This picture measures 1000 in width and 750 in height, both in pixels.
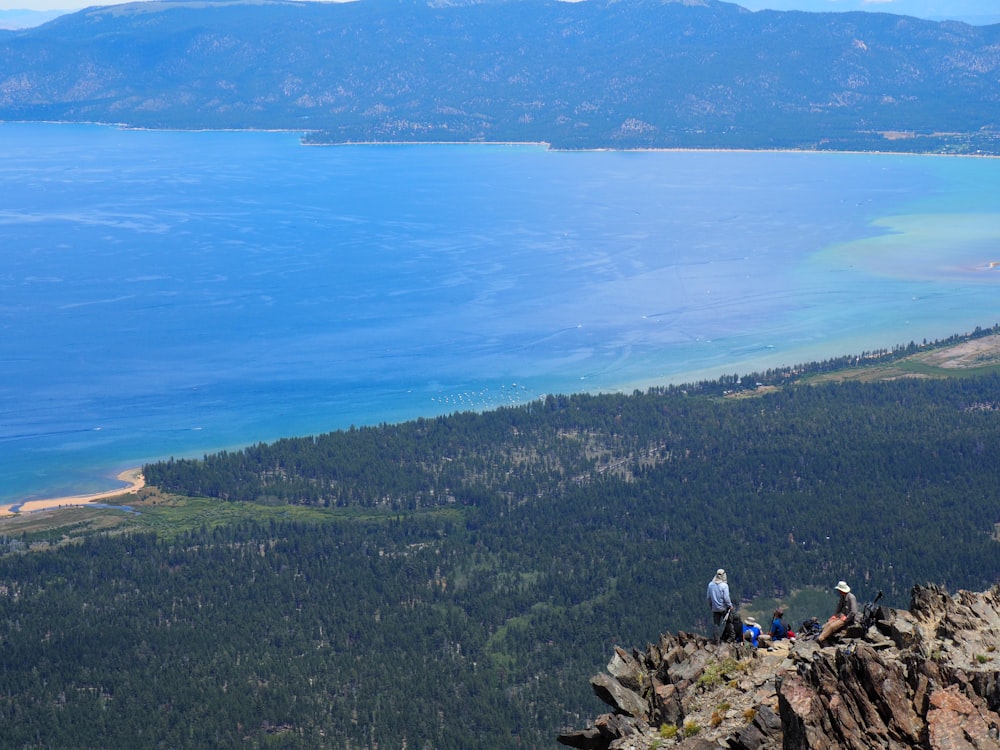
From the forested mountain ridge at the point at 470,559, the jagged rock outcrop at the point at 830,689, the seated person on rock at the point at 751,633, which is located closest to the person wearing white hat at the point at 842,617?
the jagged rock outcrop at the point at 830,689

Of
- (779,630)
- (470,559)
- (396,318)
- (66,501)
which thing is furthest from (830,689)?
(396,318)

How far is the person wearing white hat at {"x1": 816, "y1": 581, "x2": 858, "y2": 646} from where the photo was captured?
2822 centimetres

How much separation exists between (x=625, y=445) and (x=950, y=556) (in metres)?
27.2

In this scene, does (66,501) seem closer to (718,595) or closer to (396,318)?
(396,318)

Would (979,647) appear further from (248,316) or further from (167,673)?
(248,316)

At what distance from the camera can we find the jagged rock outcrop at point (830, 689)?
75.4 ft

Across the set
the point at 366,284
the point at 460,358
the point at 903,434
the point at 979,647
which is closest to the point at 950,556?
the point at 903,434

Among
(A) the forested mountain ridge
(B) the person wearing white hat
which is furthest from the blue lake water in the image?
(B) the person wearing white hat

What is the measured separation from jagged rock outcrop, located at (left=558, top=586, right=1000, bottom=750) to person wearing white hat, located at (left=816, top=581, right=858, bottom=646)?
11.9 inches

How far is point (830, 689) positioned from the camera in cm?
2380

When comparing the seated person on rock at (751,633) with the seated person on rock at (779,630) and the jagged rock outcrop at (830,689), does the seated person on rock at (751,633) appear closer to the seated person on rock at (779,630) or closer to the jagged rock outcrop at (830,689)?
the seated person on rock at (779,630)

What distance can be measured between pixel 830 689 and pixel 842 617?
4.96 metres

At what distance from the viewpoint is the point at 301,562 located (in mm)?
71875

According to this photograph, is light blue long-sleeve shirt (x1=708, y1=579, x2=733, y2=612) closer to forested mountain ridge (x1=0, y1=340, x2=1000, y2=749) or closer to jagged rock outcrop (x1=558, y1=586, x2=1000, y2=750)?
jagged rock outcrop (x1=558, y1=586, x2=1000, y2=750)
